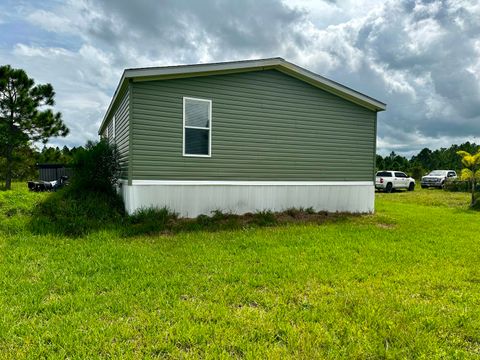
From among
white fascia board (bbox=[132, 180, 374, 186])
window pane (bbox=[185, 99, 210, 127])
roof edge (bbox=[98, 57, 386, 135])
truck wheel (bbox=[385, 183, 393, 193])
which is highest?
roof edge (bbox=[98, 57, 386, 135])

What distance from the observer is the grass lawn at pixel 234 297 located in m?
2.73

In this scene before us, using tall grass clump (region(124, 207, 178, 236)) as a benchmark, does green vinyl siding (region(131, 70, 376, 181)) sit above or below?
above

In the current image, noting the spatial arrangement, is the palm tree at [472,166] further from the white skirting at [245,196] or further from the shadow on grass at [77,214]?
the shadow on grass at [77,214]

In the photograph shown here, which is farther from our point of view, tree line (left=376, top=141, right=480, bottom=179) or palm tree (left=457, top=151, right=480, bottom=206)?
tree line (left=376, top=141, right=480, bottom=179)

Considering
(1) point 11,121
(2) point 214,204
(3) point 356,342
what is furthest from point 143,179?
(1) point 11,121

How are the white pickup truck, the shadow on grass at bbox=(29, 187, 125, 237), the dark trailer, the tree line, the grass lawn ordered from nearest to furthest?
the grass lawn < the shadow on grass at bbox=(29, 187, 125, 237) < the dark trailer < the white pickup truck < the tree line

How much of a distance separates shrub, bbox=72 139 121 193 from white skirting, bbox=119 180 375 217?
517 mm

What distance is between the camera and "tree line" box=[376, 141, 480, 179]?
115 feet

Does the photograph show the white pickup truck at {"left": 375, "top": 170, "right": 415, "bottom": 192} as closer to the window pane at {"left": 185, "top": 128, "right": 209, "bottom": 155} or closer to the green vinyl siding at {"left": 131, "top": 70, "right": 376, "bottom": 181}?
the green vinyl siding at {"left": 131, "top": 70, "right": 376, "bottom": 181}

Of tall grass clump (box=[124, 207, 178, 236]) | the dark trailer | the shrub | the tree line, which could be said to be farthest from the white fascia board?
the tree line

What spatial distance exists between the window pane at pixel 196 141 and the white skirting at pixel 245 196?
2.65 ft

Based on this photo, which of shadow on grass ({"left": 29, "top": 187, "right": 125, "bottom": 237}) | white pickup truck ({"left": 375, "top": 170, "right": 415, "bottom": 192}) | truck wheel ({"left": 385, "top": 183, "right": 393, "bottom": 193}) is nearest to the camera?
shadow on grass ({"left": 29, "top": 187, "right": 125, "bottom": 237})

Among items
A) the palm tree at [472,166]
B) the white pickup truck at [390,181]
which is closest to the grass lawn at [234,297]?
the palm tree at [472,166]

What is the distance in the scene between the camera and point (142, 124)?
780 centimetres
